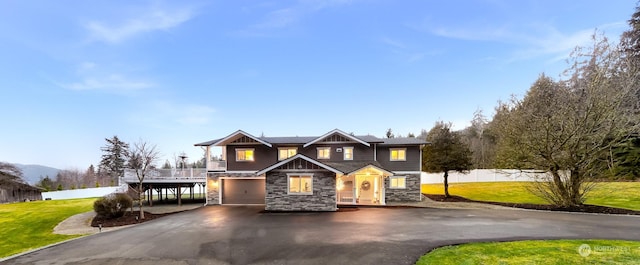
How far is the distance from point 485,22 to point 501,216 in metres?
16.1

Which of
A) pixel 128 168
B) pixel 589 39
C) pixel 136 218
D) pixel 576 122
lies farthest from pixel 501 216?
pixel 128 168

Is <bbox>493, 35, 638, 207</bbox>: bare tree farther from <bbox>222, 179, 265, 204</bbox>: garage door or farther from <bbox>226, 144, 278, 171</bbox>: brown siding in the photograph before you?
<bbox>222, 179, 265, 204</bbox>: garage door

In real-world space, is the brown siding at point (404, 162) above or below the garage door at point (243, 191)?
above

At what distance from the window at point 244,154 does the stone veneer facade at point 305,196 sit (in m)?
4.19

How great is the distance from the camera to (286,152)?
21719mm

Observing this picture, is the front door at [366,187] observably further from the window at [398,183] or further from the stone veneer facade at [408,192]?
the window at [398,183]

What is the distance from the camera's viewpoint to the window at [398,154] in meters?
21.5

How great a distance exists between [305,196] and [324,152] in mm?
5250

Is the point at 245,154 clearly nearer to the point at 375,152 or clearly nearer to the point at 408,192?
the point at 375,152

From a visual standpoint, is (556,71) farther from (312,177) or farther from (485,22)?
(312,177)

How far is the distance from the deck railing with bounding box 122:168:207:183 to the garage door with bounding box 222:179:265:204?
228 cm

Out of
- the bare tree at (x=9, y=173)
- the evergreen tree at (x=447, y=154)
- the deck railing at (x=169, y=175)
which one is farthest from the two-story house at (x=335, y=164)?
Result: the bare tree at (x=9, y=173)

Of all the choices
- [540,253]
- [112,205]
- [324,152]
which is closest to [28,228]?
[112,205]

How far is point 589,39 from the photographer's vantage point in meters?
18.5
